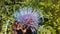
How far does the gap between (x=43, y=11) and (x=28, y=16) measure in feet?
0.37

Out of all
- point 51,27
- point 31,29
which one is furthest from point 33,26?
point 51,27

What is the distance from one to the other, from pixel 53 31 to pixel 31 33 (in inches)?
5.7

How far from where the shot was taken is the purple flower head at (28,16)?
1.06m

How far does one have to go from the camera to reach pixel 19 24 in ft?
3.50

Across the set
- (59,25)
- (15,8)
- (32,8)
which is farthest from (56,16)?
(15,8)

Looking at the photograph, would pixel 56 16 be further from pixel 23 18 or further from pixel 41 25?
pixel 23 18

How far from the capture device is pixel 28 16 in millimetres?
1065

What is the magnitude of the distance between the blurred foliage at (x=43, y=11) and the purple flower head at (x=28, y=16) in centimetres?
3

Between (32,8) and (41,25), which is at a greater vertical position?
(32,8)

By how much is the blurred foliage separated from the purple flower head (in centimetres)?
3

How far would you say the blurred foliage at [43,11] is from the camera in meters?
1.09

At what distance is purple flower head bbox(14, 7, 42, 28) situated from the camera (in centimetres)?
106

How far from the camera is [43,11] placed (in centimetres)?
111

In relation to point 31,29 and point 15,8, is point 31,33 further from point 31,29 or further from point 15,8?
point 15,8
